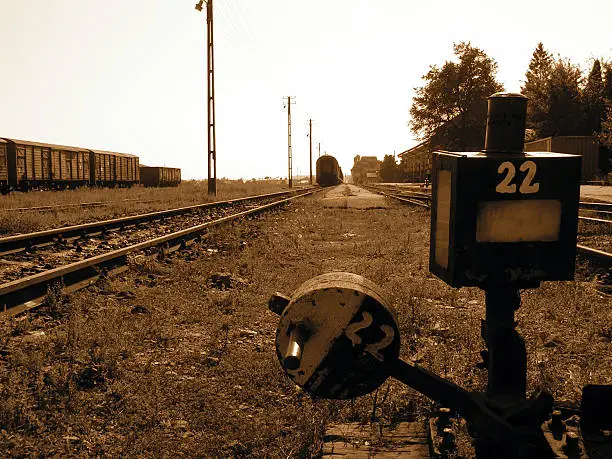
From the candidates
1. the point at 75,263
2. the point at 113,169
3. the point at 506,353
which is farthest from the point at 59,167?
the point at 506,353

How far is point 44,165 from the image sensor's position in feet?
96.4

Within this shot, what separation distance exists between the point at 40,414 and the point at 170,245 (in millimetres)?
6246

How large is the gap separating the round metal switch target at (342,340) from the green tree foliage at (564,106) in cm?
5107

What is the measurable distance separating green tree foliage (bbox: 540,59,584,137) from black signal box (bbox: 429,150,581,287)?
50726 millimetres

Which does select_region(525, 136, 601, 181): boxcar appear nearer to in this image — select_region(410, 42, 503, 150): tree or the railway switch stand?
select_region(410, 42, 503, 150): tree

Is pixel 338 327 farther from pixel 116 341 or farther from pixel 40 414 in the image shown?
pixel 116 341

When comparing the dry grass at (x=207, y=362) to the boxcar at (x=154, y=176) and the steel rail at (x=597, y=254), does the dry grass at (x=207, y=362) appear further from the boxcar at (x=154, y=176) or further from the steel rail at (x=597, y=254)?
the boxcar at (x=154, y=176)

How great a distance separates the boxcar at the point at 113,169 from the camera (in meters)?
36.4

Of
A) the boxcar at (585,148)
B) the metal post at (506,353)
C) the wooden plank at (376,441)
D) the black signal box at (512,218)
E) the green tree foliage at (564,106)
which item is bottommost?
the wooden plank at (376,441)

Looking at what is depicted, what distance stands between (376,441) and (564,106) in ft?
169

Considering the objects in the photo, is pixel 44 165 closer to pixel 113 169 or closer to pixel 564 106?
pixel 113 169

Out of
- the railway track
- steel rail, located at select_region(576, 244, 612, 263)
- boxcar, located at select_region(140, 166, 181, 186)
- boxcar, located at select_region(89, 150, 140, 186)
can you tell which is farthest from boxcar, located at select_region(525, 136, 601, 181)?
steel rail, located at select_region(576, 244, 612, 263)

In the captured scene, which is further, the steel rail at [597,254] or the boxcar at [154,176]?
the boxcar at [154,176]

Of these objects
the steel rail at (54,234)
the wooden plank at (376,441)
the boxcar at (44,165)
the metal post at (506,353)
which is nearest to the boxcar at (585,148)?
the boxcar at (44,165)
